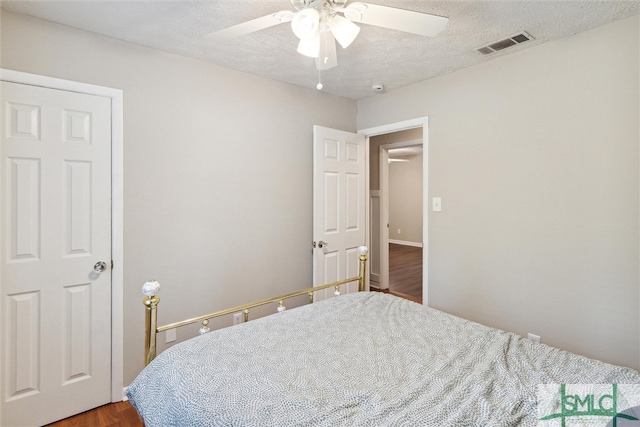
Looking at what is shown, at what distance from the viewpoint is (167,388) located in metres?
1.18

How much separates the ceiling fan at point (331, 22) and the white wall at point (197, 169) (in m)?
0.94

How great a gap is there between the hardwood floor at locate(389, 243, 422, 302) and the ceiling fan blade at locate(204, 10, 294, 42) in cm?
358

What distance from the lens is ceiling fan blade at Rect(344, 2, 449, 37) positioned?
1375 millimetres

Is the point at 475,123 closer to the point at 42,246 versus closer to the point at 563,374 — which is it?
the point at 563,374

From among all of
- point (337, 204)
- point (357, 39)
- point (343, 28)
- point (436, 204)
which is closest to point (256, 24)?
point (343, 28)

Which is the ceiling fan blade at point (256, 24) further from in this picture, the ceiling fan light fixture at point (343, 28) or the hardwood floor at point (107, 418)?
the hardwood floor at point (107, 418)

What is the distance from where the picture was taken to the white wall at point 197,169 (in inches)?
83.0

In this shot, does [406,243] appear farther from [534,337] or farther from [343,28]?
[343,28]

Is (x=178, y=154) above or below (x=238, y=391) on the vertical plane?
above

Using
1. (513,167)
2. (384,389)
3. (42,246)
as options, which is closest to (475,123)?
(513,167)

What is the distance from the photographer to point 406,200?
8297 millimetres

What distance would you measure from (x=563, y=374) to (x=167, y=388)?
1448mm

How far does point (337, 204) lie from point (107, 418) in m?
2.39

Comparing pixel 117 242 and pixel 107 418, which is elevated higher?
pixel 117 242
